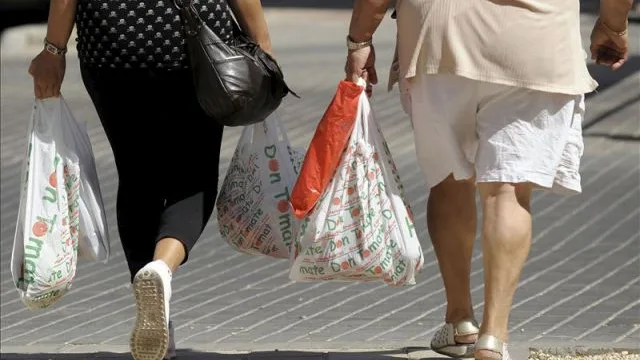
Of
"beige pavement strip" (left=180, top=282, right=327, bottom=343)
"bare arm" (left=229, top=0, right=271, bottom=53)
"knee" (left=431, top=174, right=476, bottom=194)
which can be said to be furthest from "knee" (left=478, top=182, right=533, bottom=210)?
"beige pavement strip" (left=180, top=282, right=327, bottom=343)

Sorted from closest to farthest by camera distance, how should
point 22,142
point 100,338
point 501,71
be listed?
point 501,71, point 100,338, point 22,142

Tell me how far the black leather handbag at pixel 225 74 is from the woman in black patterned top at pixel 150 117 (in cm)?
7

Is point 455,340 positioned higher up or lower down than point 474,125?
lower down

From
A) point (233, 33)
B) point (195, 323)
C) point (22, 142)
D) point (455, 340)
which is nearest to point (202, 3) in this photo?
point (233, 33)

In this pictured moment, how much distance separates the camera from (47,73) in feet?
15.5

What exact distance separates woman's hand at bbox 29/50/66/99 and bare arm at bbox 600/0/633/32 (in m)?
1.79

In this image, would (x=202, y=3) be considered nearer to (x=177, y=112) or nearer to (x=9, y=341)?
(x=177, y=112)

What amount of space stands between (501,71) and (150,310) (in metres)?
1.31

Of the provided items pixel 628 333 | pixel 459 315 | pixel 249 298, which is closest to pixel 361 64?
pixel 459 315

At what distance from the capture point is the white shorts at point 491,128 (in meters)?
4.51

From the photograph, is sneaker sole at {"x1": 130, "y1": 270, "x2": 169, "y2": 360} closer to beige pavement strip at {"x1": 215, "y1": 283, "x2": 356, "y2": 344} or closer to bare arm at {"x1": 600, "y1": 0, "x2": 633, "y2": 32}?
beige pavement strip at {"x1": 215, "y1": 283, "x2": 356, "y2": 344}

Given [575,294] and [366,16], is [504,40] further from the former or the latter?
[575,294]

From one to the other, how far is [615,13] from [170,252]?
5.44ft

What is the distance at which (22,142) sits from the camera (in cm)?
1055
